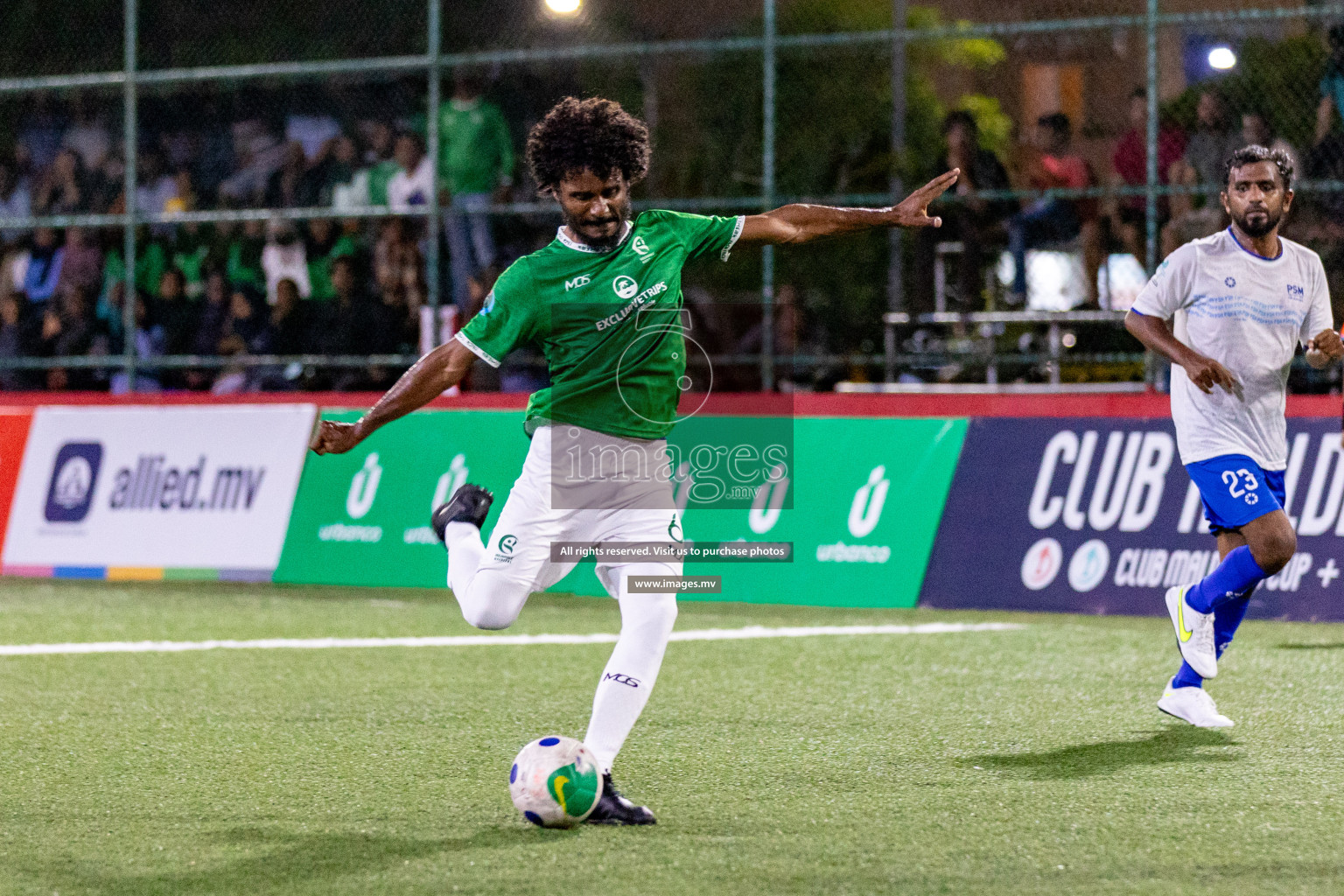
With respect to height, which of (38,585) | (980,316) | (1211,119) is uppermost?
(1211,119)

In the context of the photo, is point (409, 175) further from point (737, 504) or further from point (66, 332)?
point (737, 504)

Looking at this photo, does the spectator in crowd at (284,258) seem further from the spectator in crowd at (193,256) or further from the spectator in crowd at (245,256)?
the spectator in crowd at (193,256)

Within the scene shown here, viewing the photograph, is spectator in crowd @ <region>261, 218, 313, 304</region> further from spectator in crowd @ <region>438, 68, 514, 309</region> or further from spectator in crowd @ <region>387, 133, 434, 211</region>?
spectator in crowd @ <region>438, 68, 514, 309</region>

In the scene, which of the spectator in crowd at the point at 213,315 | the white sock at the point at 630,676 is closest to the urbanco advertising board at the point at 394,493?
the spectator in crowd at the point at 213,315

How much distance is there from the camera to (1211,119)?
12367 mm

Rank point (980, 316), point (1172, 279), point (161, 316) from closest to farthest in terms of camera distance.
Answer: point (1172, 279)
point (980, 316)
point (161, 316)

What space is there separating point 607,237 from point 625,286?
0.16 m

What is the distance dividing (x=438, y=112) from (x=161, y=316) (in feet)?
11.2

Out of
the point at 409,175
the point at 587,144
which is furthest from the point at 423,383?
the point at 409,175

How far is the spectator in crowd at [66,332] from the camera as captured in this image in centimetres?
1586

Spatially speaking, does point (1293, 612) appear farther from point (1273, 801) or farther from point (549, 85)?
point (549, 85)

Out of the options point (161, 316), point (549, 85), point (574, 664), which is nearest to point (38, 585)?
point (161, 316)

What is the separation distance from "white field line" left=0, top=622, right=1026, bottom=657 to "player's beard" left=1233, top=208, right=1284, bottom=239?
11.5ft

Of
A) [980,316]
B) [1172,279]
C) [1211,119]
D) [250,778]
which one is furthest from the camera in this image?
[980,316]
